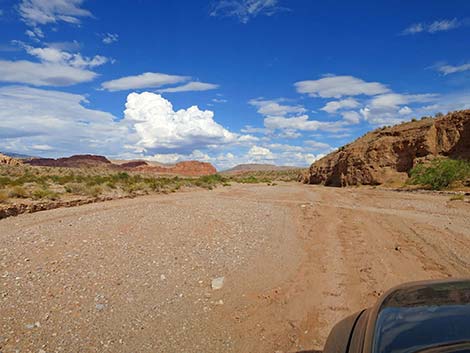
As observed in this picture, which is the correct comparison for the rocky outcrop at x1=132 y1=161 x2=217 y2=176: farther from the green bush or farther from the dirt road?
the dirt road

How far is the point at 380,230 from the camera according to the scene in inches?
410

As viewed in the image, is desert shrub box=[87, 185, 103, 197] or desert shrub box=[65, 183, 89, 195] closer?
desert shrub box=[87, 185, 103, 197]

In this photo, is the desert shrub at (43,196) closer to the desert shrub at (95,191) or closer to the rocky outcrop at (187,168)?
the desert shrub at (95,191)

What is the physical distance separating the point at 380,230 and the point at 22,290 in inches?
343

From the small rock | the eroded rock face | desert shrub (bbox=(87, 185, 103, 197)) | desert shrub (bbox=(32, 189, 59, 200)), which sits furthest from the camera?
the eroded rock face

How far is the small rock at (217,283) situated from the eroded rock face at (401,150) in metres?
25.8

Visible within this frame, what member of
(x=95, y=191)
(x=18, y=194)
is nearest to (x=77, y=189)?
(x=95, y=191)

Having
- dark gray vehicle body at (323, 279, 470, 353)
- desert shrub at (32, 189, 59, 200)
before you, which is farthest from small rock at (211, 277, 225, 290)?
desert shrub at (32, 189, 59, 200)

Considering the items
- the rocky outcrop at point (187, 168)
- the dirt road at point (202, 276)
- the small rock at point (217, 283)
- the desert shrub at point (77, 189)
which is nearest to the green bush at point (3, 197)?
the desert shrub at point (77, 189)

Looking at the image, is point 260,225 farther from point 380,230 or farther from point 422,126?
point 422,126

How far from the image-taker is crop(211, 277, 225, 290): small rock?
21.2 feet

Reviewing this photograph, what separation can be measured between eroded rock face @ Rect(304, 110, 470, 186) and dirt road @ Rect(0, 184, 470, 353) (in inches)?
741

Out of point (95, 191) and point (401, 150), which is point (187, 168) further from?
point (95, 191)

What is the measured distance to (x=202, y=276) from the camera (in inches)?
275
